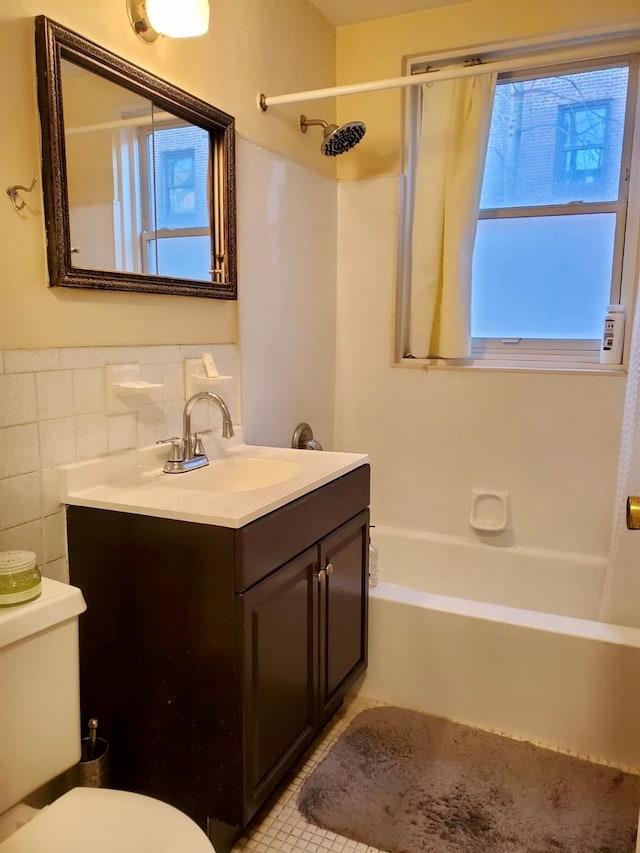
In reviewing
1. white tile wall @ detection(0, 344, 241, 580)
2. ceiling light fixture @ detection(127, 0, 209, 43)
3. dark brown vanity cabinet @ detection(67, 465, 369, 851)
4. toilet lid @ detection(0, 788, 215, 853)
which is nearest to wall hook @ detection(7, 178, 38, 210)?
white tile wall @ detection(0, 344, 241, 580)

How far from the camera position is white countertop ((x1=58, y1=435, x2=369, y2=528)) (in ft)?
4.43

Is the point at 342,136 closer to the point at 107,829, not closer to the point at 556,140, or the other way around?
the point at 556,140

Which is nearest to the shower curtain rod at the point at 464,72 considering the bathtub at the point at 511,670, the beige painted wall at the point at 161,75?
the beige painted wall at the point at 161,75

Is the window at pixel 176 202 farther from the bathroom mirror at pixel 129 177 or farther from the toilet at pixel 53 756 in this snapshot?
the toilet at pixel 53 756

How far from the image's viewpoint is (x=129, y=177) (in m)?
1.59

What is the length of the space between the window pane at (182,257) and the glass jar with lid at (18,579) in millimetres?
851

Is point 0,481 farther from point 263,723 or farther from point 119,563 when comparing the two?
point 263,723

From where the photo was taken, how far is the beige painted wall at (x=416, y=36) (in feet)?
7.27

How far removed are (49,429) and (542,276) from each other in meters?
1.91

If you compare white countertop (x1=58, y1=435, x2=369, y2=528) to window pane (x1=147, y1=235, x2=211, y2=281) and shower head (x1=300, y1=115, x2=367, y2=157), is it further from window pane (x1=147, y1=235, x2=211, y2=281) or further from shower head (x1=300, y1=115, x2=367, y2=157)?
shower head (x1=300, y1=115, x2=367, y2=157)

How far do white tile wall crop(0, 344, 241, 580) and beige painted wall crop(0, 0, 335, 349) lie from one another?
4cm

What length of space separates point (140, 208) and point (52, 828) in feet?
4.45

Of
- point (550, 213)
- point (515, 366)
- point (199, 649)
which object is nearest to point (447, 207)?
point (550, 213)

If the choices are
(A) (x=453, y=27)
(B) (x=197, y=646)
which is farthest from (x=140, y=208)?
(A) (x=453, y=27)
